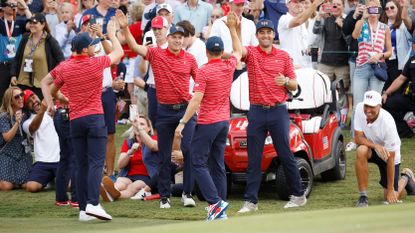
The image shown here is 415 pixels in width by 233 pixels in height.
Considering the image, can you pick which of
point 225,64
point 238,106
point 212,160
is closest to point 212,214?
point 212,160

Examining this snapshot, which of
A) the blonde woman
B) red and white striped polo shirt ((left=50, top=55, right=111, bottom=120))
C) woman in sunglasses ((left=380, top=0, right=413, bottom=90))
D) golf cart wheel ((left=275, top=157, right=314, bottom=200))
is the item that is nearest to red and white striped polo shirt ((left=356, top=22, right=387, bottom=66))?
the blonde woman

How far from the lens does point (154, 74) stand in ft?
41.7

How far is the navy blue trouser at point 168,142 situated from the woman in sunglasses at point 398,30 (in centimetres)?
646

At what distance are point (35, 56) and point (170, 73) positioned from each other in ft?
15.7

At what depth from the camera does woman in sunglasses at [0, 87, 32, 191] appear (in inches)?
587

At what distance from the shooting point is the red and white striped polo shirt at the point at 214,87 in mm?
11797

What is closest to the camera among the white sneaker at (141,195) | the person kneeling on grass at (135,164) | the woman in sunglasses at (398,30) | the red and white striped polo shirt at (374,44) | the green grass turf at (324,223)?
the green grass turf at (324,223)

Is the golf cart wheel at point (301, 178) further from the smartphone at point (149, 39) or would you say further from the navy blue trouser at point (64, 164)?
the smartphone at point (149, 39)

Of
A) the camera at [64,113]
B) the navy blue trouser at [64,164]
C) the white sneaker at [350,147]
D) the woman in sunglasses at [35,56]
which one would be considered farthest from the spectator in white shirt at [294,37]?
the camera at [64,113]

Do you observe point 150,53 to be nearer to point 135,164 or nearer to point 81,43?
point 81,43

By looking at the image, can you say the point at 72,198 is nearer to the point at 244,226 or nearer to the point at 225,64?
the point at 225,64

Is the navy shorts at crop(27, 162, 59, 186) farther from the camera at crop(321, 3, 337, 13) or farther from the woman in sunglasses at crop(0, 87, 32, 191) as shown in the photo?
the camera at crop(321, 3, 337, 13)

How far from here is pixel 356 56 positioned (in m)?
18.3

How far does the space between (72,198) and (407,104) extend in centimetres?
694
